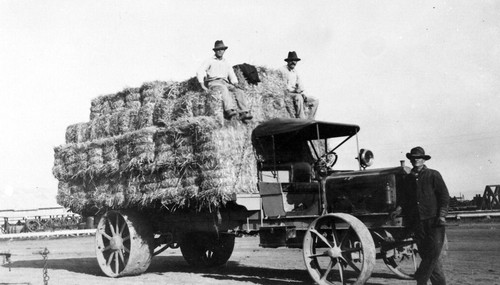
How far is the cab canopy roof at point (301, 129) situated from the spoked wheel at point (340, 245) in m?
Result: 1.63

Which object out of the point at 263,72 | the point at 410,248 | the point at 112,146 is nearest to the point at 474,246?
the point at 410,248

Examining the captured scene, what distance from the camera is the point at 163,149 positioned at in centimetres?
1063

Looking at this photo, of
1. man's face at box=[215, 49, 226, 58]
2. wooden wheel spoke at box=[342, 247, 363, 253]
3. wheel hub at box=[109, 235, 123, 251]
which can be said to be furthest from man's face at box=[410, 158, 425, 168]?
wheel hub at box=[109, 235, 123, 251]

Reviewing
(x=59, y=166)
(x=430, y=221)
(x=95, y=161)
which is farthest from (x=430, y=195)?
(x=59, y=166)

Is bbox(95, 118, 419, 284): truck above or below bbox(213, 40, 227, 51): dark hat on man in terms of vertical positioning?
below

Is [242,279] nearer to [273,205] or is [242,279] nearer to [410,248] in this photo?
[273,205]

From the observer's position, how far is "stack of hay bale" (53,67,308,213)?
9867 millimetres

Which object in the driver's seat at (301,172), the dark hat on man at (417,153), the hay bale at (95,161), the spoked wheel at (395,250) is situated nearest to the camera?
the dark hat on man at (417,153)

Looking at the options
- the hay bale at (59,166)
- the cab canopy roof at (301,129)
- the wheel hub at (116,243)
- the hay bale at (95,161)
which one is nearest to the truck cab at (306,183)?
the cab canopy roof at (301,129)

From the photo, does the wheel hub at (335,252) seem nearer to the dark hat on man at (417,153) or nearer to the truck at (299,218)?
the truck at (299,218)

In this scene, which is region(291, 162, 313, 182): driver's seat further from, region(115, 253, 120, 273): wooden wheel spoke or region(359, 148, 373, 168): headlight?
region(115, 253, 120, 273): wooden wheel spoke

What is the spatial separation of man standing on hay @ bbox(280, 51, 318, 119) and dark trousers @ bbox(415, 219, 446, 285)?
14.7 ft

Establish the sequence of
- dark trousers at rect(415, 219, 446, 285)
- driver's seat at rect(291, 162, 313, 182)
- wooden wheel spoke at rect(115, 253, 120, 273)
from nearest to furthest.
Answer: dark trousers at rect(415, 219, 446, 285), driver's seat at rect(291, 162, 313, 182), wooden wheel spoke at rect(115, 253, 120, 273)

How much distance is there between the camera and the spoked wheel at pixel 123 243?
11164 millimetres
